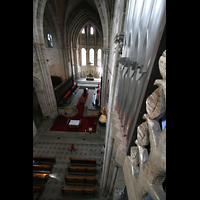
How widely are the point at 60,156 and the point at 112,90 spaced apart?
22.1 feet

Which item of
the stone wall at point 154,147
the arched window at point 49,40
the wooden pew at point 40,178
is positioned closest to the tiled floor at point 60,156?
the wooden pew at point 40,178

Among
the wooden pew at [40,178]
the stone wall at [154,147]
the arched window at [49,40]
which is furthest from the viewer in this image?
the arched window at [49,40]

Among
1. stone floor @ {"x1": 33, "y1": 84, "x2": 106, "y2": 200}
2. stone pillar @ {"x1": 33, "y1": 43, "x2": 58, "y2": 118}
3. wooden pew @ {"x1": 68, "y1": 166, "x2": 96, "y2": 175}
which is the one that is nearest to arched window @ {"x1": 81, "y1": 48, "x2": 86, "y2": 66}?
stone pillar @ {"x1": 33, "y1": 43, "x2": 58, "y2": 118}

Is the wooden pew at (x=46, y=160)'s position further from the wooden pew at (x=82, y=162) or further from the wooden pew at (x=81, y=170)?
the wooden pew at (x=81, y=170)

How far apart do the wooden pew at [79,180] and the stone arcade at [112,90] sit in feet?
1.24

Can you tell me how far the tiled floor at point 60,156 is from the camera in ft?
19.8

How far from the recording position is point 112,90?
4.12 meters

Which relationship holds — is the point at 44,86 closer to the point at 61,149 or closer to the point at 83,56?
the point at 61,149

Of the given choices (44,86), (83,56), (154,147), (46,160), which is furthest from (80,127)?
(83,56)

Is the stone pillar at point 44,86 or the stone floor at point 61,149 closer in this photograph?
the stone floor at point 61,149
